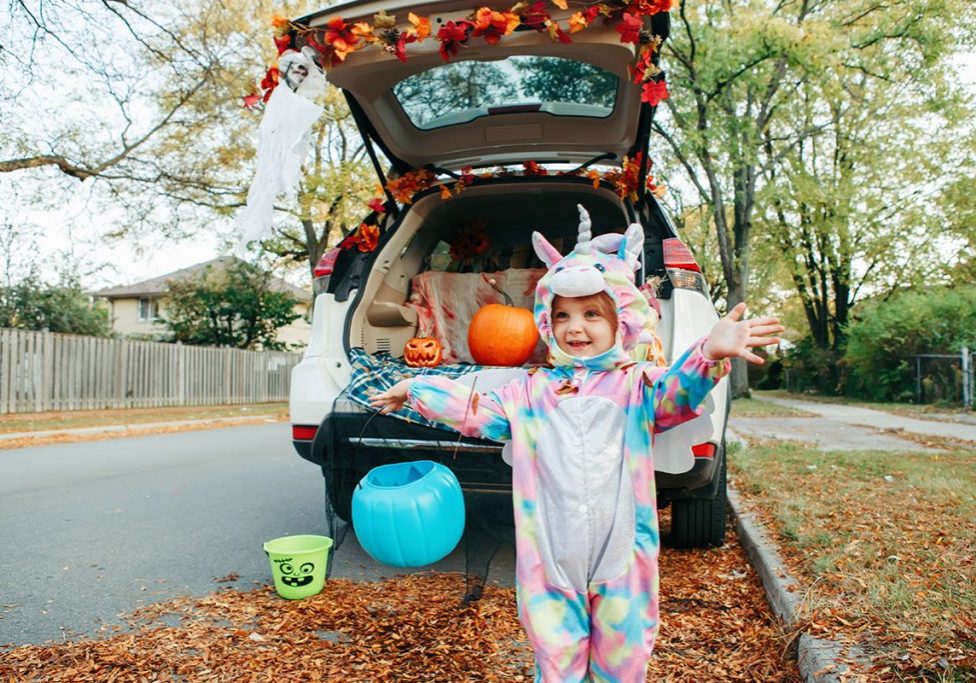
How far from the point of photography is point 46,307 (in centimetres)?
2053

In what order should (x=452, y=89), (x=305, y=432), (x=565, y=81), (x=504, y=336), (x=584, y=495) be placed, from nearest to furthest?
(x=584, y=495) → (x=305, y=432) → (x=565, y=81) → (x=452, y=89) → (x=504, y=336)

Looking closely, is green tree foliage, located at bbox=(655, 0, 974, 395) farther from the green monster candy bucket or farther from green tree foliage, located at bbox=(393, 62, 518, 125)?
the green monster candy bucket

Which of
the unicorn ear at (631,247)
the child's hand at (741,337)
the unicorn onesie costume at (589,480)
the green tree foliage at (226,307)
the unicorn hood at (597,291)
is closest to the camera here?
the child's hand at (741,337)

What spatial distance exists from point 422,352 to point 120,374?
14.7m

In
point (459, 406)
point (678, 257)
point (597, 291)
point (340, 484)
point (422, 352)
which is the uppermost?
point (678, 257)

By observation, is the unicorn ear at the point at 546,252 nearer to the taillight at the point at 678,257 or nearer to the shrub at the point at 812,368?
the taillight at the point at 678,257

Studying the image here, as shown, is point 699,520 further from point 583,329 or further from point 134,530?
point 134,530

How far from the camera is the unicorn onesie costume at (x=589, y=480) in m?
1.94

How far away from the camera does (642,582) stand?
1965 millimetres

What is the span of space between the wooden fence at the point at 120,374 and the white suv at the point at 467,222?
41.0 ft

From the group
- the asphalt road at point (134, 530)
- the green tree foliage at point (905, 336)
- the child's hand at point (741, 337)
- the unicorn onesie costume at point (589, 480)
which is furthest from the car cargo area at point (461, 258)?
the green tree foliage at point (905, 336)

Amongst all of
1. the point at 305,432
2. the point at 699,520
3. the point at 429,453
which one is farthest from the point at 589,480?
the point at 699,520

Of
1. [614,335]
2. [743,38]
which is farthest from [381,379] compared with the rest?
[743,38]

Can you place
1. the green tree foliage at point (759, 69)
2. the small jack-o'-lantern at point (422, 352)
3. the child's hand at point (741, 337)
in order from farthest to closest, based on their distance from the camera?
the green tree foliage at point (759, 69), the small jack-o'-lantern at point (422, 352), the child's hand at point (741, 337)
